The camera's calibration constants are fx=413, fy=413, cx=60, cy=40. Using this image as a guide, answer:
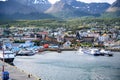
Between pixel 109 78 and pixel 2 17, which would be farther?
pixel 2 17

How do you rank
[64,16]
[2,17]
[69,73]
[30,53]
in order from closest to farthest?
[69,73] < [30,53] < [2,17] < [64,16]

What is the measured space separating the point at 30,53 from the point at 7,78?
34.9 m

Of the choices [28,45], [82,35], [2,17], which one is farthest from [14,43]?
[2,17]

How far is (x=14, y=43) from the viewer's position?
249ft

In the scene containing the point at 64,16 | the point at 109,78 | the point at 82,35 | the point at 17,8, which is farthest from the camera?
the point at 64,16

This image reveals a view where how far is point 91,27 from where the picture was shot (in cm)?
12238

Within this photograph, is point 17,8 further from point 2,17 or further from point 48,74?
point 48,74

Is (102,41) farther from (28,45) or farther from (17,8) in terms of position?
(17,8)

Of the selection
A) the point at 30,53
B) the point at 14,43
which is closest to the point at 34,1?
the point at 14,43

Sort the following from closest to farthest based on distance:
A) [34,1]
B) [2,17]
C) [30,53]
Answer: [30,53] → [2,17] → [34,1]

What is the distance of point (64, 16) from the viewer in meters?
171

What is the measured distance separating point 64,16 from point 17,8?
2661 centimetres

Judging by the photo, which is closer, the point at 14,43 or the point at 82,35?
the point at 14,43

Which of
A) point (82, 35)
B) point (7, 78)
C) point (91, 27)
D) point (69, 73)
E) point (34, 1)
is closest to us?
point (7, 78)
